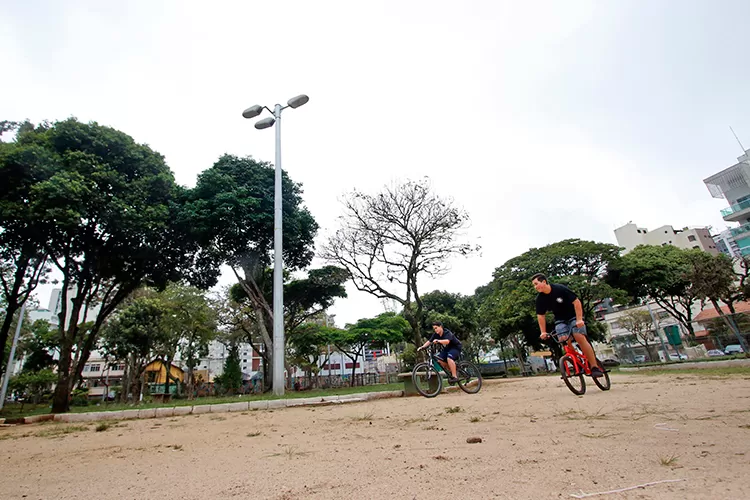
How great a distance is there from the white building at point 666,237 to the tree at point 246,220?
50883 millimetres

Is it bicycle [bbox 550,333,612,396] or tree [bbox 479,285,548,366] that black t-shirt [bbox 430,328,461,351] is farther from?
tree [bbox 479,285,548,366]

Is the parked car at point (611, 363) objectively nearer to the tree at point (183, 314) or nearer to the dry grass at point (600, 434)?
the dry grass at point (600, 434)

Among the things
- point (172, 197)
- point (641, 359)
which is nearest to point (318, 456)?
point (172, 197)

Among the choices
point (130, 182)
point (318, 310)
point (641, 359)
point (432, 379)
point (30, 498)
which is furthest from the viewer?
point (318, 310)

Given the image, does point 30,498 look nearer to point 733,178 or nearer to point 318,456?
point 318,456

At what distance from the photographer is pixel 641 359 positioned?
2447 cm

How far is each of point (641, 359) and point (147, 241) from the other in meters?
29.4

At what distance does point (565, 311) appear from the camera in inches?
207

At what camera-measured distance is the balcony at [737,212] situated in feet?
141

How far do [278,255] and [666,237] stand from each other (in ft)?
196

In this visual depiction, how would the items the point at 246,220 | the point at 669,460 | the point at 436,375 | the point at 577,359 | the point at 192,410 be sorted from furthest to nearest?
the point at 246,220
the point at 192,410
the point at 436,375
the point at 577,359
the point at 669,460

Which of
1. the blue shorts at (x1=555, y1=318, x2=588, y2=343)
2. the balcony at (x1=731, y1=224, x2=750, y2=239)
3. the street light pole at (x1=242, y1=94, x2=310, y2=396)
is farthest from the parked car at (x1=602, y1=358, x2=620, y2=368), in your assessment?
the balcony at (x1=731, y1=224, x2=750, y2=239)

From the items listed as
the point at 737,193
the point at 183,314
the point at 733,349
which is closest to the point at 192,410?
the point at 733,349

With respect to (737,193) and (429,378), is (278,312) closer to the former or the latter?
(429,378)
